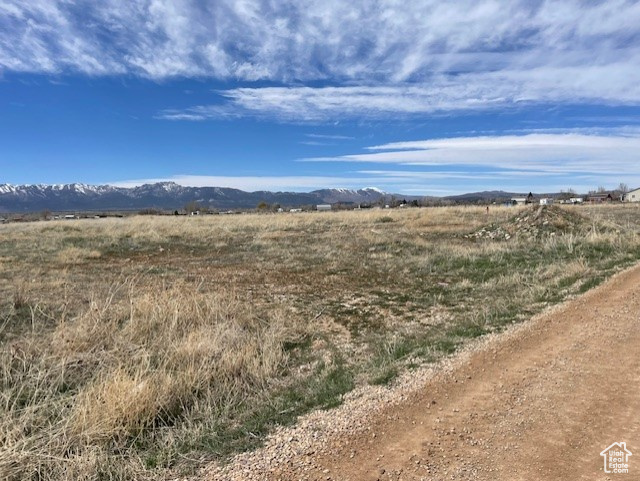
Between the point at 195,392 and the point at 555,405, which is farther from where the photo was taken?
the point at 195,392

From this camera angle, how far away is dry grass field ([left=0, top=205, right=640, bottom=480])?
4375 millimetres

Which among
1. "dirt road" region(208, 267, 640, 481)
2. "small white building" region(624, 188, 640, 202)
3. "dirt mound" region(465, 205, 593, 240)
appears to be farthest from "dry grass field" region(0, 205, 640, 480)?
"small white building" region(624, 188, 640, 202)

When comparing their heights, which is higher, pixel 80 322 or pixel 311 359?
pixel 80 322

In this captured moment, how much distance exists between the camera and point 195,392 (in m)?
5.53

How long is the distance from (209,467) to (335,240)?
21404 mm

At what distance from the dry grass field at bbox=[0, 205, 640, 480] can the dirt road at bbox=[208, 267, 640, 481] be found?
80cm

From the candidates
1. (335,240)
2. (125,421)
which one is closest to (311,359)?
(125,421)

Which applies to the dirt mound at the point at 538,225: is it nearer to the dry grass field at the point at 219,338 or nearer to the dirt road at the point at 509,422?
the dry grass field at the point at 219,338

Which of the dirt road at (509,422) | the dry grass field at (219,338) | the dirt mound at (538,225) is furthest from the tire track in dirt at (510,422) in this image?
the dirt mound at (538,225)

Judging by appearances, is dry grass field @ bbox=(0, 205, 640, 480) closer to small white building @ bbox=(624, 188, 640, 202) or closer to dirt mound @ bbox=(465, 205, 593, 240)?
dirt mound @ bbox=(465, 205, 593, 240)

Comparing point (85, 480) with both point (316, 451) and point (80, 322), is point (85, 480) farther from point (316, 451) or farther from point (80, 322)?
point (80, 322)

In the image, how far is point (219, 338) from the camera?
6.97m

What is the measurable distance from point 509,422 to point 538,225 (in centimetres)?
1994

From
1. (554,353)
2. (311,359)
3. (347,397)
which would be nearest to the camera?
(347,397)
